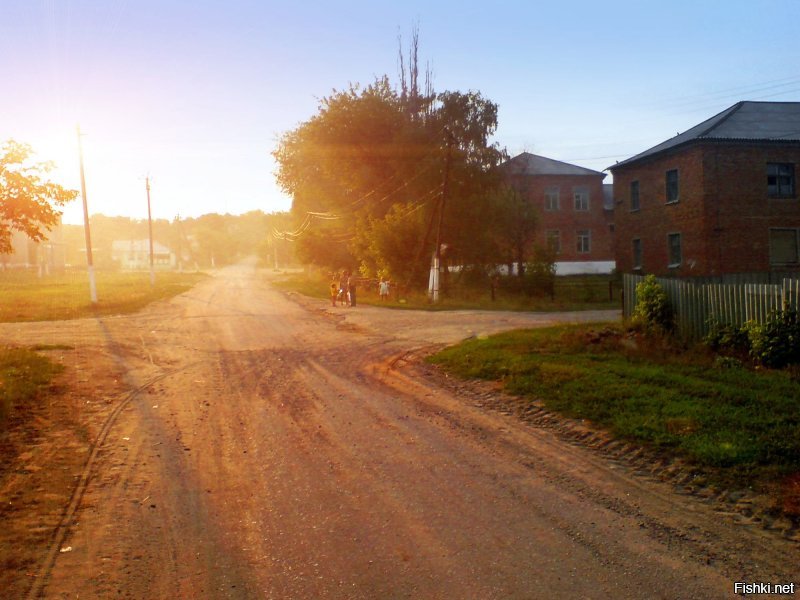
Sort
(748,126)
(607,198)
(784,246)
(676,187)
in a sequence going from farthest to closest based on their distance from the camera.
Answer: (607,198) → (676,187) → (748,126) → (784,246)

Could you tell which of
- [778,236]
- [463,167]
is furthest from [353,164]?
[778,236]

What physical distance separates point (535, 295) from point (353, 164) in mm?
17425

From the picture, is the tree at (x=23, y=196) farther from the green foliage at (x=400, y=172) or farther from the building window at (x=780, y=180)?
the building window at (x=780, y=180)

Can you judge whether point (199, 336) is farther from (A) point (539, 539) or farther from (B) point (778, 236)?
(B) point (778, 236)

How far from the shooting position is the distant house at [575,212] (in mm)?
59438

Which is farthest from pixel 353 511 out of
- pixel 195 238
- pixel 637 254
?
pixel 195 238

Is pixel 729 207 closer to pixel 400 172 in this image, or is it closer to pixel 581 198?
pixel 400 172

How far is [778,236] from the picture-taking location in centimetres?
3375

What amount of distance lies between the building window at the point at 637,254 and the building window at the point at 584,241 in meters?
20.0

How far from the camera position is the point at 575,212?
59.9 meters

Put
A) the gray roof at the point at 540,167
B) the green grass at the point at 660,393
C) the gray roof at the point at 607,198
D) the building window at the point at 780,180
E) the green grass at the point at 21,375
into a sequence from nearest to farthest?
the green grass at the point at 660,393 < the green grass at the point at 21,375 < the building window at the point at 780,180 < the gray roof at the point at 540,167 < the gray roof at the point at 607,198

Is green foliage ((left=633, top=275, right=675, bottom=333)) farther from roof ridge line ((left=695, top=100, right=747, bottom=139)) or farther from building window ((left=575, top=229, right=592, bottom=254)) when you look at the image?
building window ((left=575, top=229, right=592, bottom=254))

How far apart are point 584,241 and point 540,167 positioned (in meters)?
7.20

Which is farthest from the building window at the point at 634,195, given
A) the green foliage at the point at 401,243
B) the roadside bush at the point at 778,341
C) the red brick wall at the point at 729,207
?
the roadside bush at the point at 778,341
